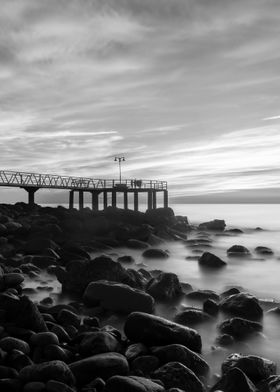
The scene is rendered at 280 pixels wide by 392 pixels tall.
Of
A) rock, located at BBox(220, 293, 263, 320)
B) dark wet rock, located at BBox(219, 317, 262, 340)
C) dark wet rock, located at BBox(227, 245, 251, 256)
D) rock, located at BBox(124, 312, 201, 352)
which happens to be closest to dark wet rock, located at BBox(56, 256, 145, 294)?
rock, located at BBox(220, 293, 263, 320)

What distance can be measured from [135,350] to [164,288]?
18.8 feet

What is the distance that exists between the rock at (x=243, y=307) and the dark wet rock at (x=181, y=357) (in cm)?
446

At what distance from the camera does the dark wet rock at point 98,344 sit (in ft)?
24.9

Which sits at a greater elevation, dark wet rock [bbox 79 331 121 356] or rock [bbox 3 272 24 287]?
rock [bbox 3 272 24 287]

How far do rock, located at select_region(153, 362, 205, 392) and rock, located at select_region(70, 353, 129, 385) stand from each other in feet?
2.03

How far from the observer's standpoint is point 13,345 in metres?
7.34

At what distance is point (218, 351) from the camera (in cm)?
939

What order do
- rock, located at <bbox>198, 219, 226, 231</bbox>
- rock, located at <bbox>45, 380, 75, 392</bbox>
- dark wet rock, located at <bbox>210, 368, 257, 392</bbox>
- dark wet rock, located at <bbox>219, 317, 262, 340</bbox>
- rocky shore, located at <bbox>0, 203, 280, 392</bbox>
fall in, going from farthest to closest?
rock, located at <bbox>198, 219, 226, 231</bbox>, dark wet rock, located at <bbox>219, 317, 262, 340</bbox>, dark wet rock, located at <bbox>210, 368, 257, 392</bbox>, rocky shore, located at <bbox>0, 203, 280, 392</bbox>, rock, located at <bbox>45, 380, 75, 392</bbox>

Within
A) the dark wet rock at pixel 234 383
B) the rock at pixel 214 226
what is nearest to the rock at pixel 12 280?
the dark wet rock at pixel 234 383

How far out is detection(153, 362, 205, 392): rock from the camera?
6934 mm

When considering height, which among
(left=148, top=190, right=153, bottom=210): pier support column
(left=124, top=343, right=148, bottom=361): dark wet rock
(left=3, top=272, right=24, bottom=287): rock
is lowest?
(left=124, top=343, right=148, bottom=361): dark wet rock

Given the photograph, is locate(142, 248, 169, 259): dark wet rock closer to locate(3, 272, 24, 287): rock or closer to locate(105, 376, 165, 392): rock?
locate(3, 272, 24, 287): rock

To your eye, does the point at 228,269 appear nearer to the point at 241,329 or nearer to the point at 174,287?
the point at 174,287

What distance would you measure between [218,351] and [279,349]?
1.86 meters
